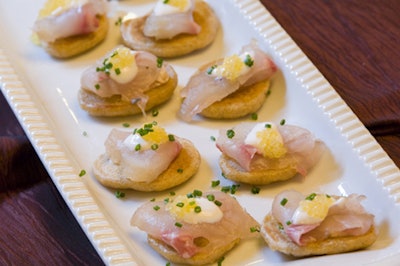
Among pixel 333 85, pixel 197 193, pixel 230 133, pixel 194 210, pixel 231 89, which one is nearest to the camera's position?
pixel 194 210

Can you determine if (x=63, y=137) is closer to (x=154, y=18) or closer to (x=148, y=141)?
(x=148, y=141)

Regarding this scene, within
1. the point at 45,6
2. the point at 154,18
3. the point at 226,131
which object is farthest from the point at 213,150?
the point at 45,6

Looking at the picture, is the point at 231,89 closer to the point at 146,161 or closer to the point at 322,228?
the point at 146,161

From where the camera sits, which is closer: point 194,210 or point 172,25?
point 194,210

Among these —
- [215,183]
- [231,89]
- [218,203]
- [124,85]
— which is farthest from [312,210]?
[124,85]

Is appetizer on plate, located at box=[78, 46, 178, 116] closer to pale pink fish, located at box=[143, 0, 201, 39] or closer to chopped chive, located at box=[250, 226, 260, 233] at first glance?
pale pink fish, located at box=[143, 0, 201, 39]

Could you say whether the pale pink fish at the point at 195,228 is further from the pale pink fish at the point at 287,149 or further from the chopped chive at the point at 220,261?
the pale pink fish at the point at 287,149

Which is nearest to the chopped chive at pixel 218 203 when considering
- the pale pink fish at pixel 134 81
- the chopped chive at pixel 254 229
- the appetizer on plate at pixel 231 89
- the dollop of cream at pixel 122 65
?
the chopped chive at pixel 254 229
